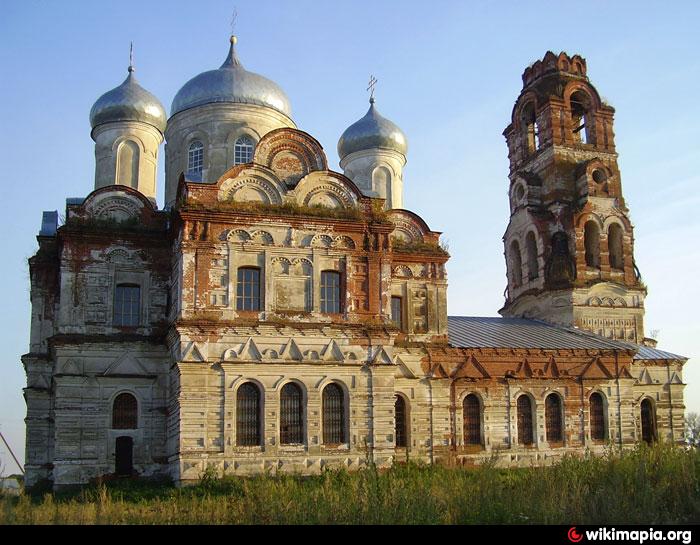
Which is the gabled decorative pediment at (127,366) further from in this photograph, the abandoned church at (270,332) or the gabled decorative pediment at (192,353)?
the gabled decorative pediment at (192,353)

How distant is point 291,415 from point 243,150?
9.83 m

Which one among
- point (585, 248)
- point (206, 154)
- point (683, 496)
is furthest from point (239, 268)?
point (585, 248)

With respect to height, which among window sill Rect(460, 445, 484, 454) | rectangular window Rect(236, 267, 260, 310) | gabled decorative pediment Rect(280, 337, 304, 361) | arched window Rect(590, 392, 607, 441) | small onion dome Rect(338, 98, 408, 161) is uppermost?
small onion dome Rect(338, 98, 408, 161)

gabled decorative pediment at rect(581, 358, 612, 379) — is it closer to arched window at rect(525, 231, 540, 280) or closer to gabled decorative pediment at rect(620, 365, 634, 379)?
gabled decorative pediment at rect(620, 365, 634, 379)

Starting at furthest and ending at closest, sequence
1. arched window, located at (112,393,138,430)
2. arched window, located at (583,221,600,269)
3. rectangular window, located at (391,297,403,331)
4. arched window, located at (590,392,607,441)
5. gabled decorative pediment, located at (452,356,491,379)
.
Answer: arched window, located at (583,221,600,269) < arched window, located at (590,392,607,441) < rectangular window, located at (391,297,403,331) < gabled decorative pediment, located at (452,356,491,379) < arched window, located at (112,393,138,430)

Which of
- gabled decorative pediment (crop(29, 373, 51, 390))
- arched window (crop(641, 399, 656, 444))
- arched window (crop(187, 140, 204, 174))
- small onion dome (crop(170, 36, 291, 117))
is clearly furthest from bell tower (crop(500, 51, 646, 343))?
gabled decorative pediment (crop(29, 373, 51, 390))

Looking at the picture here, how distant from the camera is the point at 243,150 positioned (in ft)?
92.5

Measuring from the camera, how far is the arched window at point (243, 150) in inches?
1103

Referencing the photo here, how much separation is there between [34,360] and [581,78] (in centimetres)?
2441

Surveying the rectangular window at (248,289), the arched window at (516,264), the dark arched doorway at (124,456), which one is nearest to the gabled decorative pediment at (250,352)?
the rectangular window at (248,289)

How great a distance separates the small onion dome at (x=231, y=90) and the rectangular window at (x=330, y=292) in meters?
7.99

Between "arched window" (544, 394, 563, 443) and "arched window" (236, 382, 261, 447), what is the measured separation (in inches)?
426

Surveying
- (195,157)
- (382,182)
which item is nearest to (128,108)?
(195,157)

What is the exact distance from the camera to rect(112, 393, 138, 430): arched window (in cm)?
2377
